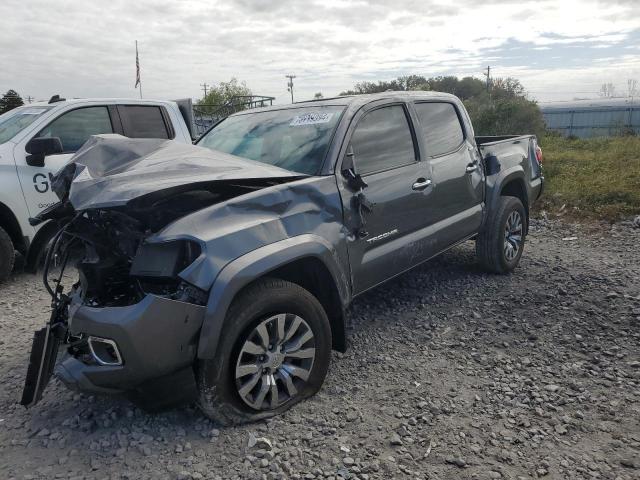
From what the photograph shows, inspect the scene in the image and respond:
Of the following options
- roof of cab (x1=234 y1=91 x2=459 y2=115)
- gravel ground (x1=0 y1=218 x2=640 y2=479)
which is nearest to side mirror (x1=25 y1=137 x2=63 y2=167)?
gravel ground (x1=0 y1=218 x2=640 y2=479)

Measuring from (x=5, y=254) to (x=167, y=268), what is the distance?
3422 millimetres

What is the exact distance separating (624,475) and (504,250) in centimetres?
292

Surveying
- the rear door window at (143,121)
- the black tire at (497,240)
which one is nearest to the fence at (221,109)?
the rear door window at (143,121)

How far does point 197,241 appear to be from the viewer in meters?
2.49

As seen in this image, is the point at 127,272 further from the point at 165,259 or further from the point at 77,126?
the point at 77,126

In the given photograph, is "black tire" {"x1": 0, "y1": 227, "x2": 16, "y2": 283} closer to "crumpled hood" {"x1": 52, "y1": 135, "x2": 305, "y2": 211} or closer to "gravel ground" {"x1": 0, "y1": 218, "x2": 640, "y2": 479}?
"gravel ground" {"x1": 0, "y1": 218, "x2": 640, "y2": 479}

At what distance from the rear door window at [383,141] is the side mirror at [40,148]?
3239 millimetres

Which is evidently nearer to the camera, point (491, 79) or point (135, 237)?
point (135, 237)

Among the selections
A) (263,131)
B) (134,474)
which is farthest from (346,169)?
(134,474)

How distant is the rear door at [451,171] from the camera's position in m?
4.16

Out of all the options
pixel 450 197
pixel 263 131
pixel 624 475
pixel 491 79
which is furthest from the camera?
pixel 491 79

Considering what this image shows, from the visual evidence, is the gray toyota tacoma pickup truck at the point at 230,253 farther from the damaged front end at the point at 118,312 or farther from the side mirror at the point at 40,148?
the side mirror at the point at 40,148

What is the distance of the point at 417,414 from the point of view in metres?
2.92

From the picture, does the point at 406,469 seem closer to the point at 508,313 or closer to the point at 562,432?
the point at 562,432
